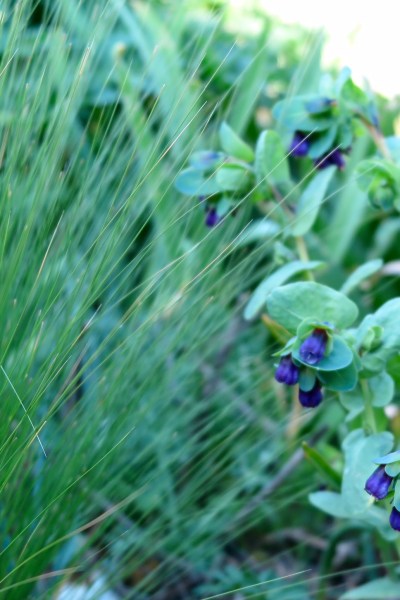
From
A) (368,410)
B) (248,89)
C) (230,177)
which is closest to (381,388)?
(368,410)

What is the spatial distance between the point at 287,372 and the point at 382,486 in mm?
116

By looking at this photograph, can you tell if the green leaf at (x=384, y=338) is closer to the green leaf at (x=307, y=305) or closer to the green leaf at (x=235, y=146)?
the green leaf at (x=307, y=305)

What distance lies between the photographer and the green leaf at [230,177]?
32.6 inches

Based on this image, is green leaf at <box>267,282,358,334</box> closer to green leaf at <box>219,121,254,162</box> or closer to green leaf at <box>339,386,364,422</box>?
green leaf at <box>339,386,364,422</box>

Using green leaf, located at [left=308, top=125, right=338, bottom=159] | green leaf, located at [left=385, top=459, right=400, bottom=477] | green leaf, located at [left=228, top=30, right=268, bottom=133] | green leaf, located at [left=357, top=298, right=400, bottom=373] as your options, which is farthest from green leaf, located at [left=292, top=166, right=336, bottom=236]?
green leaf, located at [left=228, top=30, right=268, bottom=133]

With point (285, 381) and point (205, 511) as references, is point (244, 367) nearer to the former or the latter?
point (205, 511)

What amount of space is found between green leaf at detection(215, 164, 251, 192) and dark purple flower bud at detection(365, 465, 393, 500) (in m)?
0.31

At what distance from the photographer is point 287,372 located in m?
0.70

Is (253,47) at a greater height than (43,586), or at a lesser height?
greater

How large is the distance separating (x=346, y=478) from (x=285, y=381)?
0.40ft

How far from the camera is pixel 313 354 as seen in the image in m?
0.68

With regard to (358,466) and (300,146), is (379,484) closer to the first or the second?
(358,466)

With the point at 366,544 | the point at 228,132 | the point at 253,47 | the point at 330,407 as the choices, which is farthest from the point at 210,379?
the point at 253,47

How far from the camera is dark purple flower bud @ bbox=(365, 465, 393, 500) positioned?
0.64 m
